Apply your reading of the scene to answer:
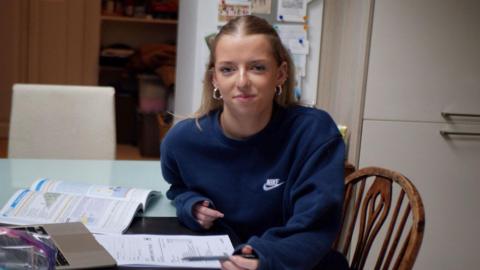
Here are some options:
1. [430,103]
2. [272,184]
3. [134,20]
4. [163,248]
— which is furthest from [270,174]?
[134,20]

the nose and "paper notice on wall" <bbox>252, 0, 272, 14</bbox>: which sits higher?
"paper notice on wall" <bbox>252, 0, 272, 14</bbox>

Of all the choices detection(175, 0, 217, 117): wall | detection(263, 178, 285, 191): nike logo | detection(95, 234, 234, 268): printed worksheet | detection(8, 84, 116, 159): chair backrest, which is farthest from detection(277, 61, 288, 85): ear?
detection(175, 0, 217, 117): wall

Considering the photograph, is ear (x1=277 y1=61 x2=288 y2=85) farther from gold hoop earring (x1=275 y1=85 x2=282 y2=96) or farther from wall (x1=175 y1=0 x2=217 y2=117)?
wall (x1=175 y1=0 x2=217 y2=117)

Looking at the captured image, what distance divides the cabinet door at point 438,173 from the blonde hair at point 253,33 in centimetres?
116

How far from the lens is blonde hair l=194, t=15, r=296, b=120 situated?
1.31 metres

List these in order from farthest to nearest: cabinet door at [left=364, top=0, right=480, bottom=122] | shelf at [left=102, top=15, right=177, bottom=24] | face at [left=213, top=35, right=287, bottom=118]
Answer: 1. shelf at [left=102, top=15, right=177, bottom=24]
2. cabinet door at [left=364, top=0, right=480, bottom=122]
3. face at [left=213, top=35, right=287, bottom=118]

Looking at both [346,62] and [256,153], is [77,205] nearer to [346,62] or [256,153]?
[256,153]

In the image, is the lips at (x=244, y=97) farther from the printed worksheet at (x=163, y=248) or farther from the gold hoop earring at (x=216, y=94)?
the printed worksheet at (x=163, y=248)

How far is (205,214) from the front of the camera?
1.29 meters

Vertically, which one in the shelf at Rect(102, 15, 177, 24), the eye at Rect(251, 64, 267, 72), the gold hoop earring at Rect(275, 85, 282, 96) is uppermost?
the shelf at Rect(102, 15, 177, 24)

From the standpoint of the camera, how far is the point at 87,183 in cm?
161

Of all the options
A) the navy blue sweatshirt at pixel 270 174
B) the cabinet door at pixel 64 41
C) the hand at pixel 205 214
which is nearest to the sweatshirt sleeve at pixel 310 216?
the navy blue sweatshirt at pixel 270 174

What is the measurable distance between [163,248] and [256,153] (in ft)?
0.99

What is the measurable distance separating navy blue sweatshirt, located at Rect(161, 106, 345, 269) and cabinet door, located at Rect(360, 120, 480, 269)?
1.23 m
